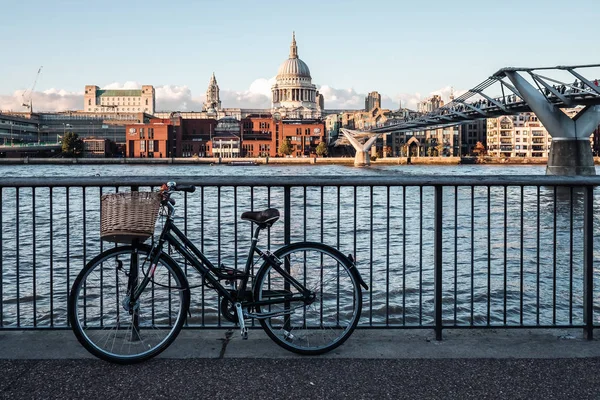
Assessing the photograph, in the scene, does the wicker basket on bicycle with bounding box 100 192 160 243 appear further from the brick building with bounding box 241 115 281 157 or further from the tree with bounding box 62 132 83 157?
the tree with bounding box 62 132 83 157

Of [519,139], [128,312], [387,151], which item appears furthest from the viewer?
[387,151]

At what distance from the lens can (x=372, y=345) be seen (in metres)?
4.19

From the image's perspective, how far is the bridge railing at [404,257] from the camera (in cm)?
446

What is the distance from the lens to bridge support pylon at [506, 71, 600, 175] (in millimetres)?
46375

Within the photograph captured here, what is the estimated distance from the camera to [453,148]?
136 m

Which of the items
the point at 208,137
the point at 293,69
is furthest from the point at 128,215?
the point at 293,69

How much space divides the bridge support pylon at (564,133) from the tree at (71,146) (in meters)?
102

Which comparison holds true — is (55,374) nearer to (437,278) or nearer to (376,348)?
(376,348)

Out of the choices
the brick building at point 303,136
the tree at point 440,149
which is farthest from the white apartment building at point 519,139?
the brick building at point 303,136

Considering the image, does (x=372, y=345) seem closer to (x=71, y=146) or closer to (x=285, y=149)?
(x=285, y=149)

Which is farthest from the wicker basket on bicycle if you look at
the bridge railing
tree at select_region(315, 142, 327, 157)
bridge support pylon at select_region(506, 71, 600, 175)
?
tree at select_region(315, 142, 327, 157)

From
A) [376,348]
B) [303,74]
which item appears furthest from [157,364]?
[303,74]

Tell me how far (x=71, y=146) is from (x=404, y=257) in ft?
438

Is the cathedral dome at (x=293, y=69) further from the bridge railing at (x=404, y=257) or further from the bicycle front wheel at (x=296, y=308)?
the bicycle front wheel at (x=296, y=308)
